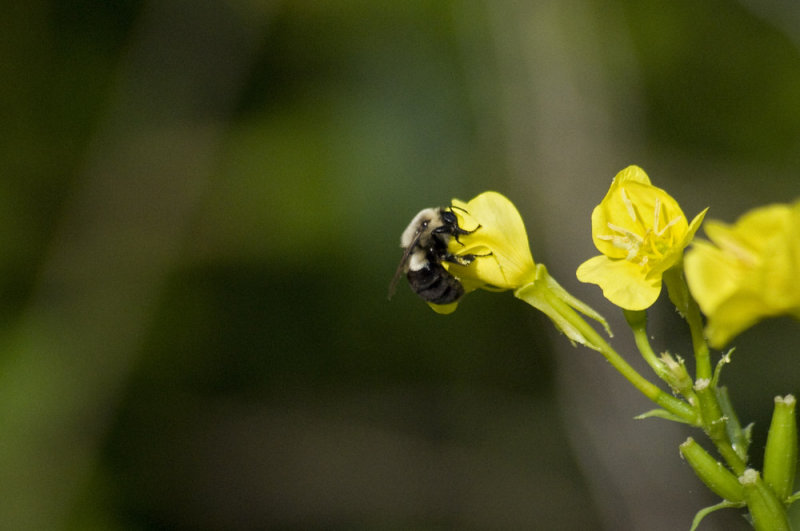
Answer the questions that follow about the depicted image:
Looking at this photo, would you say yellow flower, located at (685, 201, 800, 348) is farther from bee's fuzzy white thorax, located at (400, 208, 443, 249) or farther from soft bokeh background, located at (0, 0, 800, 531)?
soft bokeh background, located at (0, 0, 800, 531)

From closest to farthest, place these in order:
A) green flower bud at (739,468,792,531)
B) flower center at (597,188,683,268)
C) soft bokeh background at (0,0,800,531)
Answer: green flower bud at (739,468,792,531) < flower center at (597,188,683,268) < soft bokeh background at (0,0,800,531)

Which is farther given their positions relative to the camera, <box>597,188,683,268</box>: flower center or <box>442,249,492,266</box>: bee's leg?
<box>442,249,492,266</box>: bee's leg

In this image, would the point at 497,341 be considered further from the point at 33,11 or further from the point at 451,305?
the point at 33,11

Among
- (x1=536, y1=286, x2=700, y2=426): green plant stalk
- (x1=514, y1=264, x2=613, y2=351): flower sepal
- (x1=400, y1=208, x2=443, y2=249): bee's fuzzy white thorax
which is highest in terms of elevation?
(x1=400, y1=208, x2=443, y2=249): bee's fuzzy white thorax

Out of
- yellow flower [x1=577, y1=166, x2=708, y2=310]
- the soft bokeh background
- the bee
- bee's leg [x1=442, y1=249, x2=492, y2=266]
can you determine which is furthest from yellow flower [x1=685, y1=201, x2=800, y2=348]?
the soft bokeh background

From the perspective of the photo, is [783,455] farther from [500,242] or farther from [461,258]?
[461,258]

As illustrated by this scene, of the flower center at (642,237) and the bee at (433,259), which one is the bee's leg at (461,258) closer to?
the bee at (433,259)
